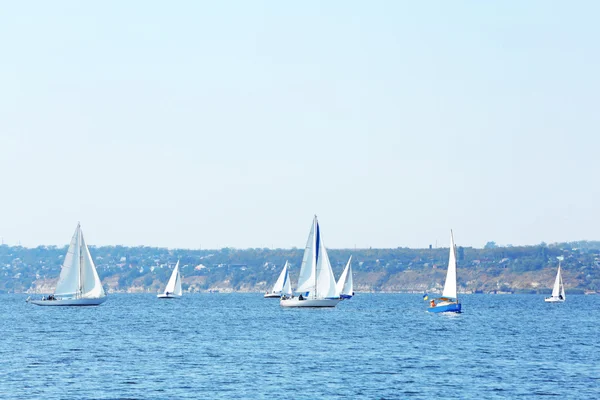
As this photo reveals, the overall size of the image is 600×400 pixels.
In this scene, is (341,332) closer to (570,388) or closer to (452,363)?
(452,363)

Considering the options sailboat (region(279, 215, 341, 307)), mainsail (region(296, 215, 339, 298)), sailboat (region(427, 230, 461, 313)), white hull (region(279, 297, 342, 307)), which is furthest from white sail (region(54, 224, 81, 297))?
sailboat (region(427, 230, 461, 313))

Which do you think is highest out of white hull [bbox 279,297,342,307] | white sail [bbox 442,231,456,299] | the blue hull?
white sail [bbox 442,231,456,299]

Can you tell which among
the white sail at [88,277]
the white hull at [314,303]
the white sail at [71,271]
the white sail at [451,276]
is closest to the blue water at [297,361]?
the white sail at [451,276]

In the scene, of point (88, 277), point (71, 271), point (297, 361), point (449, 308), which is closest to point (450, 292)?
point (449, 308)

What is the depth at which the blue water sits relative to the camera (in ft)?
181

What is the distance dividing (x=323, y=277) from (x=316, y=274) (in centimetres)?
108

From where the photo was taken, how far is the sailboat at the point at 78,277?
143637 mm

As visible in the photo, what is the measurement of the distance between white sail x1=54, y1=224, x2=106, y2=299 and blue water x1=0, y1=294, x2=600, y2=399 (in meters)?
31.0

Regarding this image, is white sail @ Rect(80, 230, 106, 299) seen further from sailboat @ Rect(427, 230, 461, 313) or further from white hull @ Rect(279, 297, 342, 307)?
sailboat @ Rect(427, 230, 461, 313)

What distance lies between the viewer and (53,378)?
59.2 metres

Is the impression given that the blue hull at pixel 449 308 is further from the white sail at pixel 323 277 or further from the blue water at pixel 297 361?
the blue water at pixel 297 361

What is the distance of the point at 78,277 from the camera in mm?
145875

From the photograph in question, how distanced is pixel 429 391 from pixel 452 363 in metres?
13.9

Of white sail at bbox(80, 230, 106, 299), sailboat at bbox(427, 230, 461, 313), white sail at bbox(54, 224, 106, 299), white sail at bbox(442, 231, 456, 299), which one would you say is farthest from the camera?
white sail at bbox(80, 230, 106, 299)
